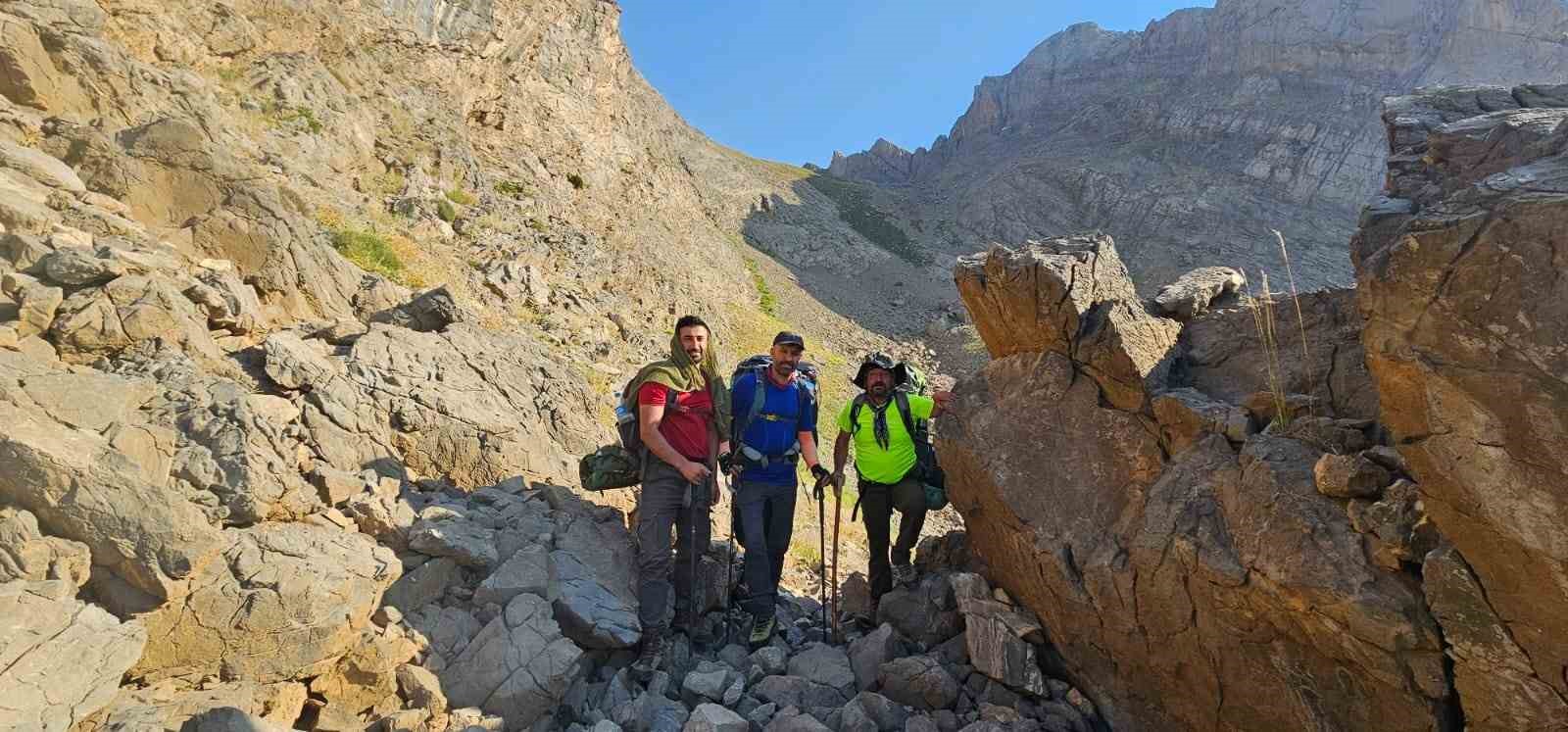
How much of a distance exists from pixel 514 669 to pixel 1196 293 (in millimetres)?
6113

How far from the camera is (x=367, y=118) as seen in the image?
1941 cm

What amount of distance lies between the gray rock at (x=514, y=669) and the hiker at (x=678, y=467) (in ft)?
2.65

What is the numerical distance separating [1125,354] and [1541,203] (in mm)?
2637

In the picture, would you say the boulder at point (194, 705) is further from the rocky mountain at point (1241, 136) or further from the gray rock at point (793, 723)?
the rocky mountain at point (1241, 136)

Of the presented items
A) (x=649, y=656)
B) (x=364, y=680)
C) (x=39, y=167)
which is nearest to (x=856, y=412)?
(x=649, y=656)

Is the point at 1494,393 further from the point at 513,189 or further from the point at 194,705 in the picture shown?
the point at 513,189

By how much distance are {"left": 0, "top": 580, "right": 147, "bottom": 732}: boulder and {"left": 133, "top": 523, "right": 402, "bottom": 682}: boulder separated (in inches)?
9.0

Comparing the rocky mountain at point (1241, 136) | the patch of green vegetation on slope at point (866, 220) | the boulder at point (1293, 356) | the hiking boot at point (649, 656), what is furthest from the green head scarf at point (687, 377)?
the patch of green vegetation on slope at point (866, 220)

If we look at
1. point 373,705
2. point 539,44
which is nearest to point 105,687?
point 373,705

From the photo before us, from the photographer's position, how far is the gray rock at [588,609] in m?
5.31

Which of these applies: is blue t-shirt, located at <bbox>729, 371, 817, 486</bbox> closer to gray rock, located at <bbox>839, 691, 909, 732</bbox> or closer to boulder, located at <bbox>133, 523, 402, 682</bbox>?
gray rock, located at <bbox>839, 691, 909, 732</bbox>

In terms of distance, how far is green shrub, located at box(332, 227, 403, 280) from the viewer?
12.6 meters

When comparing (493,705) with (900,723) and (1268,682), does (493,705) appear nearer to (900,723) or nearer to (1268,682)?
(900,723)

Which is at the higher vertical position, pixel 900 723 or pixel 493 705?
pixel 493 705
